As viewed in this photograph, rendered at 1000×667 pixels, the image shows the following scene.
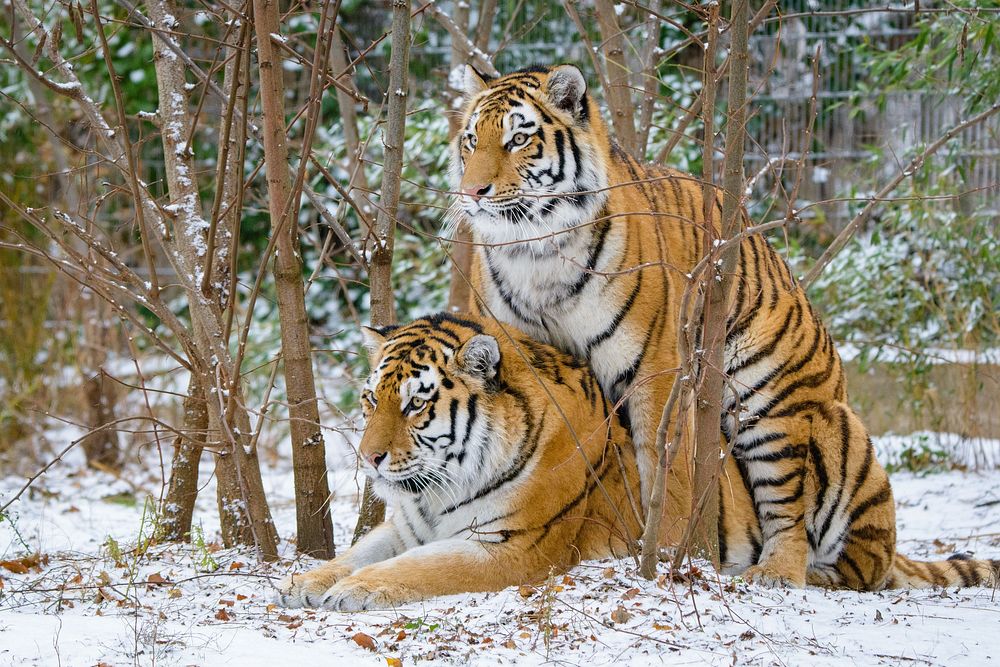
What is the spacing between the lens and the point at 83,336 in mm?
8516

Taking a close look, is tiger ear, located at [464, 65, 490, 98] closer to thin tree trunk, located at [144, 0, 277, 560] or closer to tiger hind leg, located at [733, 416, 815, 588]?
thin tree trunk, located at [144, 0, 277, 560]

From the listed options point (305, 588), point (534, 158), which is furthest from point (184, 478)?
point (534, 158)

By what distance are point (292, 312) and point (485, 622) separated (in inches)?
51.3

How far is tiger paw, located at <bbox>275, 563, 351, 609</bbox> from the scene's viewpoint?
323 cm

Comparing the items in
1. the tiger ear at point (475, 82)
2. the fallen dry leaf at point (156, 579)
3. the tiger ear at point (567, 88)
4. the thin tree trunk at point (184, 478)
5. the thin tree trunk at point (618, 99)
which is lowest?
the fallen dry leaf at point (156, 579)

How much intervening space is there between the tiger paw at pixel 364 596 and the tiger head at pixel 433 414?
347 millimetres

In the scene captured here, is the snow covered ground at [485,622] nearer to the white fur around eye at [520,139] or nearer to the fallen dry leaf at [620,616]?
the fallen dry leaf at [620,616]

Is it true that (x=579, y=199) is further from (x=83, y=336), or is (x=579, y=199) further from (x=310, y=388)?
(x=83, y=336)

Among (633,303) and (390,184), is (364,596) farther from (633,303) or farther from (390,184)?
(390,184)

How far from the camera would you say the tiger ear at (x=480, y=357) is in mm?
3365

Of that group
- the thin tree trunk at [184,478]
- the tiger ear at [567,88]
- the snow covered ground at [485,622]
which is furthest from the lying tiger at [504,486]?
the thin tree trunk at [184,478]

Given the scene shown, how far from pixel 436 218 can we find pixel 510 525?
5418 mm

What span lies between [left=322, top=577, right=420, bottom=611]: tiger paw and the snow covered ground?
6 centimetres

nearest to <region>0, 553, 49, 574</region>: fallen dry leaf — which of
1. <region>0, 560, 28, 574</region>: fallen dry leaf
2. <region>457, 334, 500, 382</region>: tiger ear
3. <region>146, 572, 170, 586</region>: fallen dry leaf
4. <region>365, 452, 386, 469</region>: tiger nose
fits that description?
<region>0, 560, 28, 574</region>: fallen dry leaf
